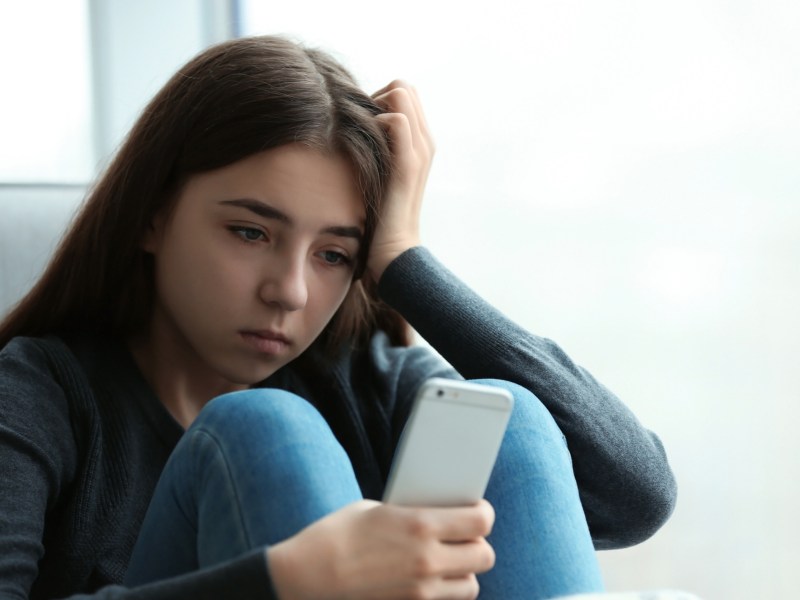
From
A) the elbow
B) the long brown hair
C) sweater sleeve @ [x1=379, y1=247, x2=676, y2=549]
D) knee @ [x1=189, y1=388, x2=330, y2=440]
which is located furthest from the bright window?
the elbow

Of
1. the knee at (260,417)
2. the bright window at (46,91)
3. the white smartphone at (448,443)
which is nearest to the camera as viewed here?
the white smartphone at (448,443)

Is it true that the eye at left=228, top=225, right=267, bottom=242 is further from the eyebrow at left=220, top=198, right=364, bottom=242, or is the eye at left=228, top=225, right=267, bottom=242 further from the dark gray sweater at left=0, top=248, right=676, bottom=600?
the dark gray sweater at left=0, top=248, right=676, bottom=600

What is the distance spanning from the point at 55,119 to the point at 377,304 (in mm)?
846

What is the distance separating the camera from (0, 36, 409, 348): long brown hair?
3.31 ft

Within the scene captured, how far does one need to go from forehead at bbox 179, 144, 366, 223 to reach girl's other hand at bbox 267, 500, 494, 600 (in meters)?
0.39

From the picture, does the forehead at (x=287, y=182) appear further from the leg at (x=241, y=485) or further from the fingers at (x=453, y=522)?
the fingers at (x=453, y=522)

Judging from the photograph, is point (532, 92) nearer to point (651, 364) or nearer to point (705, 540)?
point (651, 364)

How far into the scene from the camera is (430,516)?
0.68 meters

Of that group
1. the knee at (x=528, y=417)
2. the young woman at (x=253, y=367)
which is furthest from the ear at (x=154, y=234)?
the knee at (x=528, y=417)

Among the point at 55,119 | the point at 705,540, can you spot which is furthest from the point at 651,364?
the point at 55,119

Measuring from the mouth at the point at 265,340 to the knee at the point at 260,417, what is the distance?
21 centimetres

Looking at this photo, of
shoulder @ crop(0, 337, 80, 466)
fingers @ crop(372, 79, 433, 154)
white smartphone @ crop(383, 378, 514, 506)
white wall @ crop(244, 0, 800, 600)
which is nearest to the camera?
white smartphone @ crop(383, 378, 514, 506)

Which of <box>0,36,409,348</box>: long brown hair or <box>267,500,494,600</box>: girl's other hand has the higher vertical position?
<box>0,36,409,348</box>: long brown hair

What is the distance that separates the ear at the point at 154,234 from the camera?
41.7 inches
